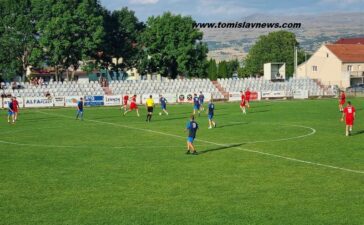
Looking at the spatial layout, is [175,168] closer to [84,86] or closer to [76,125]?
[76,125]

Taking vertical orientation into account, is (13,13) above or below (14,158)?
Answer: above

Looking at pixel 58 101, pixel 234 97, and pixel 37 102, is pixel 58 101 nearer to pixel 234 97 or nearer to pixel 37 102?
pixel 37 102

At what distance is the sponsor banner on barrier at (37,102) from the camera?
59.9 meters

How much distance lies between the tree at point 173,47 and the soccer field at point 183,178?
52532 mm

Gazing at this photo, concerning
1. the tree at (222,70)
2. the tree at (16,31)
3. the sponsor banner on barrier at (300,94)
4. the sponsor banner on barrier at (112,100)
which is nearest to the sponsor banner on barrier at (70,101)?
the sponsor banner on barrier at (112,100)

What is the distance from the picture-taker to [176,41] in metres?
82.9

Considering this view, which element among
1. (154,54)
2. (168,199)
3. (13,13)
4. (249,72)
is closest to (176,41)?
(154,54)

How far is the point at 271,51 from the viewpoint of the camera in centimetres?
12294

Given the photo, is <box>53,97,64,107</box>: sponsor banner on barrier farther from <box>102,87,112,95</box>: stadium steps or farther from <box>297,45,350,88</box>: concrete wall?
<box>297,45,350,88</box>: concrete wall

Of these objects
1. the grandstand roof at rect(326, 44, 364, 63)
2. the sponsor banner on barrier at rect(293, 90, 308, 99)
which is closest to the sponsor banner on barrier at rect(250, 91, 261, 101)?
the sponsor banner on barrier at rect(293, 90, 308, 99)

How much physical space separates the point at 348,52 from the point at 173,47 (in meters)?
35.7

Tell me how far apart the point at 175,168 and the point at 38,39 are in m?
63.8

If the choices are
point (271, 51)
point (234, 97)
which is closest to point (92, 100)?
point (234, 97)

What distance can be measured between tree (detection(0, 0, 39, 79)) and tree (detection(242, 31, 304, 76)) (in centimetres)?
5888
